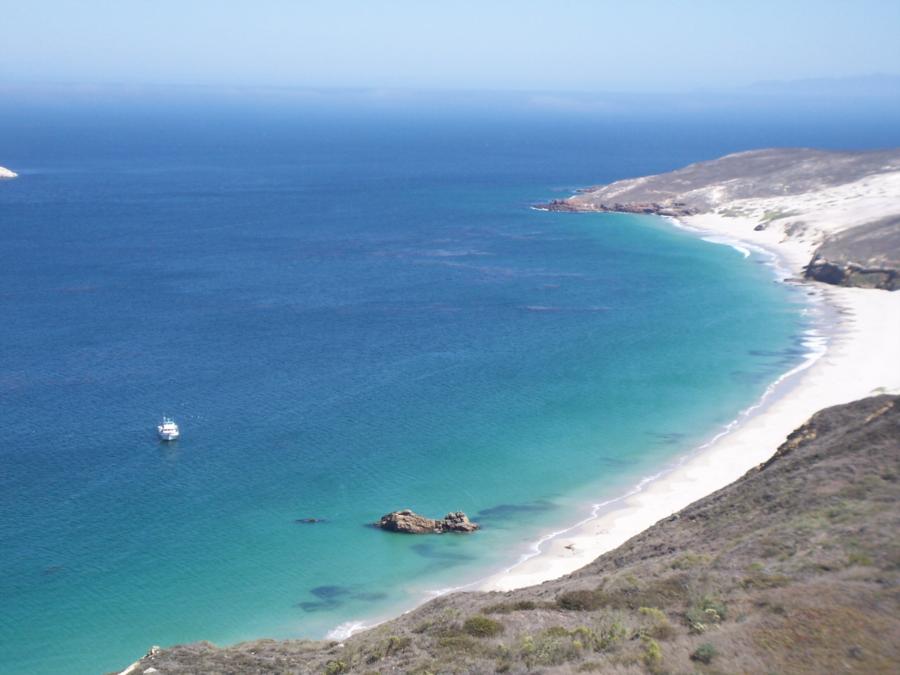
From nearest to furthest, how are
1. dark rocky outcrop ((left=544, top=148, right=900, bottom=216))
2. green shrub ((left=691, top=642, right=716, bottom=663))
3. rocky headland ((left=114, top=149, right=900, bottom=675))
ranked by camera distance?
green shrub ((left=691, top=642, right=716, bottom=663))
rocky headland ((left=114, top=149, right=900, bottom=675))
dark rocky outcrop ((left=544, top=148, right=900, bottom=216))

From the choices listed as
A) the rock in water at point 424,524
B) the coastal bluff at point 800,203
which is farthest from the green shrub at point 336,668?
the coastal bluff at point 800,203

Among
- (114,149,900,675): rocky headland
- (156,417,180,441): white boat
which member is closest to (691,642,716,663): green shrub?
(114,149,900,675): rocky headland

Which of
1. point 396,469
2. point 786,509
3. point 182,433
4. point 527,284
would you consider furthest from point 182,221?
point 786,509

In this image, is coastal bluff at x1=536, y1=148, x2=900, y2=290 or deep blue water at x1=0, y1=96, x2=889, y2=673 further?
coastal bluff at x1=536, y1=148, x2=900, y2=290

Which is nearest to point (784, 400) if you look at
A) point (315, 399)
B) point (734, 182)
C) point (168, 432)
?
point (315, 399)

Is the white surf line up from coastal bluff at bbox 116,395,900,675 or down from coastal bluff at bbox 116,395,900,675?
down

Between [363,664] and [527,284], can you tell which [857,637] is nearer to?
[363,664]

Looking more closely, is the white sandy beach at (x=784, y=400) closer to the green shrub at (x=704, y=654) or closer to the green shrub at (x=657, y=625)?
the green shrub at (x=657, y=625)

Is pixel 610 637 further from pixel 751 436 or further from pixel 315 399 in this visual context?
pixel 315 399

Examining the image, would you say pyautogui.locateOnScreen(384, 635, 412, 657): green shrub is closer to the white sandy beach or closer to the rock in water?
the white sandy beach
